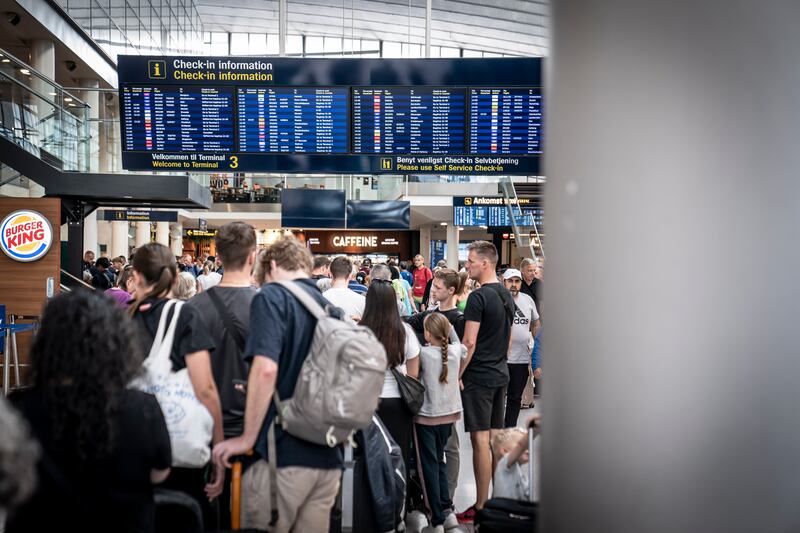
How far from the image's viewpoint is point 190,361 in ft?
9.33

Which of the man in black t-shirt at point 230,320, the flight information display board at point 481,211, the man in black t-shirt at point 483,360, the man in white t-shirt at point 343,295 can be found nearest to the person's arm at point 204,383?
the man in black t-shirt at point 230,320

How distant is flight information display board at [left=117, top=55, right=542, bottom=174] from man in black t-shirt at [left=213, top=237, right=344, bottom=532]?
5.16 metres

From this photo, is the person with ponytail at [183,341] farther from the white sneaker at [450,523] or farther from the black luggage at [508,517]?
the white sneaker at [450,523]

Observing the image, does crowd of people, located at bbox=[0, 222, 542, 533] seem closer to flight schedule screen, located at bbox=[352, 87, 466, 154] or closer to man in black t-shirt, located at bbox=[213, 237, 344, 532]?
man in black t-shirt, located at bbox=[213, 237, 344, 532]

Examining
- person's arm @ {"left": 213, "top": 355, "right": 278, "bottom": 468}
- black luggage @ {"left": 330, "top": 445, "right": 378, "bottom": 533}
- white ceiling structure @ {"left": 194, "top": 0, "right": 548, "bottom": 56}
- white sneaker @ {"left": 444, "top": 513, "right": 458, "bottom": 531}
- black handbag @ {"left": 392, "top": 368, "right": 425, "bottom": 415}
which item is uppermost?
white ceiling structure @ {"left": 194, "top": 0, "right": 548, "bottom": 56}

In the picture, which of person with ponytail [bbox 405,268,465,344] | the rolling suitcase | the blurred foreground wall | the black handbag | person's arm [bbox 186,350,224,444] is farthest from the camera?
person with ponytail [bbox 405,268,465,344]

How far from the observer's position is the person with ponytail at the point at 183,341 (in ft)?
9.34

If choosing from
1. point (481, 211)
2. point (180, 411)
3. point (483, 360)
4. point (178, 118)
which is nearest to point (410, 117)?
point (178, 118)

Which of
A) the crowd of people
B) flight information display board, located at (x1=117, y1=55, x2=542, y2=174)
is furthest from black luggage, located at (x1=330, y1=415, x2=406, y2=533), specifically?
flight information display board, located at (x1=117, y1=55, x2=542, y2=174)

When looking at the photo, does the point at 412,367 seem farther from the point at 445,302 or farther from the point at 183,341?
the point at 183,341

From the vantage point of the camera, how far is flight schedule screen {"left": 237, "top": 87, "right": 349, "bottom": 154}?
786 cm

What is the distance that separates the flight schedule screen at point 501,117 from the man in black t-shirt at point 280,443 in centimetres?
537

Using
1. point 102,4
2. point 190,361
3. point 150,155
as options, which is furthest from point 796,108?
point 102,4

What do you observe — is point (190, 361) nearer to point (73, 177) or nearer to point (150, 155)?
point (150, 155)
